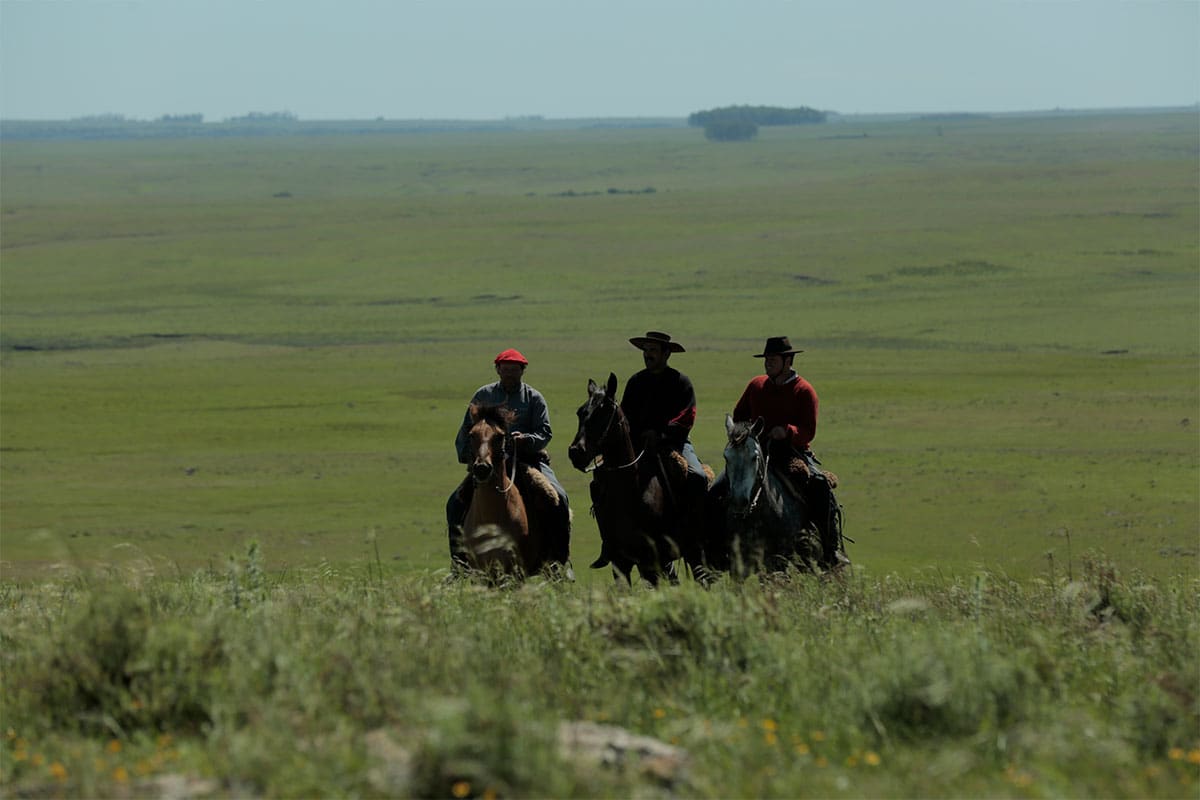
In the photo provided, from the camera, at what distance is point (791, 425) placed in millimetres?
12484

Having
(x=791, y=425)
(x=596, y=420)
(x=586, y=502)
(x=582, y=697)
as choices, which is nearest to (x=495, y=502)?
(x=596, y=420)

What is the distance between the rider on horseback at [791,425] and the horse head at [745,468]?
308 mm

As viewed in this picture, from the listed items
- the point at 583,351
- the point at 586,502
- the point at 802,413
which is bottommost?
the point at 583,351

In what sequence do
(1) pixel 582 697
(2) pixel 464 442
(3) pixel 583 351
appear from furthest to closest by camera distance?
(3) pixel 583 351 → (2) pixel 464 442 → (1) pixel 582 697

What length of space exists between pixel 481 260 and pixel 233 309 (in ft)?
52.1

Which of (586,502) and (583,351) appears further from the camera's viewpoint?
(583,351)

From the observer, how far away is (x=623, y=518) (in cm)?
1256

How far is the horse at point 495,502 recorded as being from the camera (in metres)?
11.5

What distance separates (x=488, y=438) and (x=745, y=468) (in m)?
2.05

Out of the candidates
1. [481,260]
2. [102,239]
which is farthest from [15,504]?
[102,239]

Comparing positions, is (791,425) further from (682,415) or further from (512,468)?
(512,468)

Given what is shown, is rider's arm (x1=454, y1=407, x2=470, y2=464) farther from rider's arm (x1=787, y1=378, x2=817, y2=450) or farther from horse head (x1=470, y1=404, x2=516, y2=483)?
rider's arm (x1=787, y1=378, x2=817, y2=450)

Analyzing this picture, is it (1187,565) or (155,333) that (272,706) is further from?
(155,333)

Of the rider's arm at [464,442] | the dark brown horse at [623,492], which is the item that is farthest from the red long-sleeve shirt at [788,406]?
the rider's arm at [464,442]
